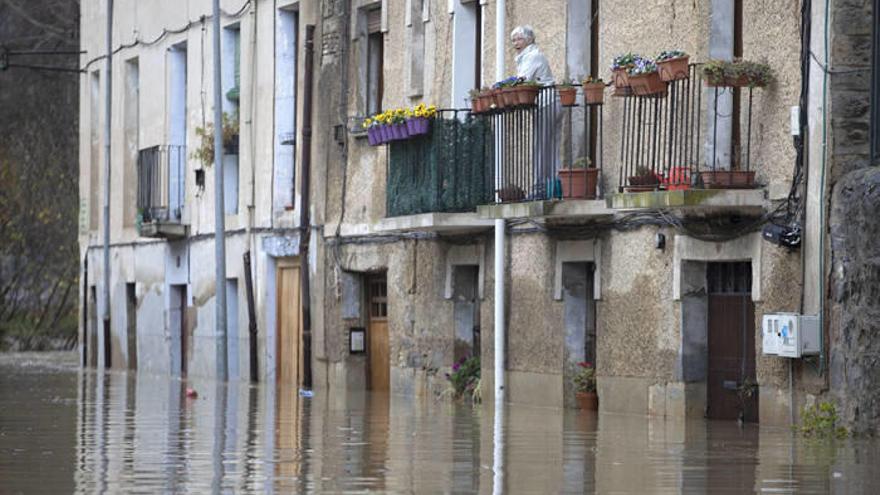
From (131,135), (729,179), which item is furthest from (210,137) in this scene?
(729,179)

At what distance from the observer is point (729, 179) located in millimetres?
20516

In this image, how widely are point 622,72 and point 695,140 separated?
1004mm

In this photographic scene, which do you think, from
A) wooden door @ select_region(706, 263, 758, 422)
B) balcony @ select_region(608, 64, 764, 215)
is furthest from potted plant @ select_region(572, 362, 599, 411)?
balcony @ select_region(608, 64, 764, 215)

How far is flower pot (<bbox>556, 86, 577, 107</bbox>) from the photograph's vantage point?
23.0 meters

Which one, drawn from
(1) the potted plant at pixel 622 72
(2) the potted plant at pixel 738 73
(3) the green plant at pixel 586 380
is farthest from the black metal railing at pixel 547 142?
(2) the potted plant at pixel 738 73

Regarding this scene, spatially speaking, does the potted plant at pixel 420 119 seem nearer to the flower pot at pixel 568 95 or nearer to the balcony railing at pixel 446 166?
the balcony railing at pixel 446 166

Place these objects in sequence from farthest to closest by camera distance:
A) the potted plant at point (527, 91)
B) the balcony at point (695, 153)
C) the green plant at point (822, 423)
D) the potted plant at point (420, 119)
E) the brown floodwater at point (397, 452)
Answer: the potted plant at point (420, 119) < the potted plant at point (527, 91) < the balcony at point (695, 153) < the green plant at point (822, 423) < the brown floodwater at point (397, 452)

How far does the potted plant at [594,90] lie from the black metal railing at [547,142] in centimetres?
21

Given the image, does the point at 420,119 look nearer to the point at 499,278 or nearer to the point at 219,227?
the point at 499,278

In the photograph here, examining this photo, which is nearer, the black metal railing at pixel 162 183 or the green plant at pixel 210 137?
the green plant at pixel 210 137

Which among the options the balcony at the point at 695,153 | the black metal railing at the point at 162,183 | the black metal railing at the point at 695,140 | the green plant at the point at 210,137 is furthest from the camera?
the black metal railing at the point at 162,183

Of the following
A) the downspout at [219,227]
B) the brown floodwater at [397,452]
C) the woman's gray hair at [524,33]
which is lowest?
the brown floodwater at [397,452]

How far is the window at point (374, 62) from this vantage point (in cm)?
2934

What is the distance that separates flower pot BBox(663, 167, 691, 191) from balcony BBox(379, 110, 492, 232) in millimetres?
4413
